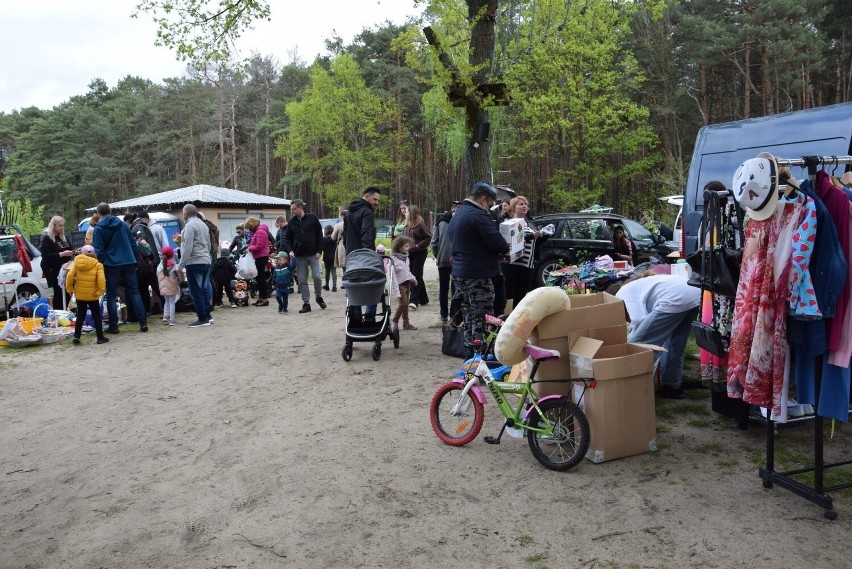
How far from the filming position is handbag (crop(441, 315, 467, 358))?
7520mm

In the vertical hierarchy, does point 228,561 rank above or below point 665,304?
below

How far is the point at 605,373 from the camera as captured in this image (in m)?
4.14

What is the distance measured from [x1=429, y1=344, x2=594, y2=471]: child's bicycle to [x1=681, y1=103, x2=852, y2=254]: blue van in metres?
3.49

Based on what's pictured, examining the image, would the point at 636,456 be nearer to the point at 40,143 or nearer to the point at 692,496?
the point at 692,496

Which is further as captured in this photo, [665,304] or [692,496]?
[665,304]

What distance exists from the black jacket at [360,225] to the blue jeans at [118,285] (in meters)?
3.71

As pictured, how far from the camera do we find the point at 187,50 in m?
11.0

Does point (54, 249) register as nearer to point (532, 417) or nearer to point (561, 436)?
point (532, 417)

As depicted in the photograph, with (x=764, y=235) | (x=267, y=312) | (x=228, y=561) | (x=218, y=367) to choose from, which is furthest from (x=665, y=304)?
(x=267, y=312)

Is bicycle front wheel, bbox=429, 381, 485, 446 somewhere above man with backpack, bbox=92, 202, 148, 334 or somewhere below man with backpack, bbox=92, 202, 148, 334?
below

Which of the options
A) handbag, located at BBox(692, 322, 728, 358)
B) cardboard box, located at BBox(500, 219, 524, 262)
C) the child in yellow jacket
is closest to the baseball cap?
cardboard box, located at BBox(500, 219, 524, 262)

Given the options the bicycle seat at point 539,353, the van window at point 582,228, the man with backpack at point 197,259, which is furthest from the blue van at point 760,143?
the man with backpack at point 197,259

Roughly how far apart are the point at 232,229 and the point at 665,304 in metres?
29.8

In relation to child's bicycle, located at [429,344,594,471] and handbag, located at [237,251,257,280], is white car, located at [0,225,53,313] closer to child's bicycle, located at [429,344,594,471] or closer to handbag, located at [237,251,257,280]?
handbag, located at [237,251,257,280]
